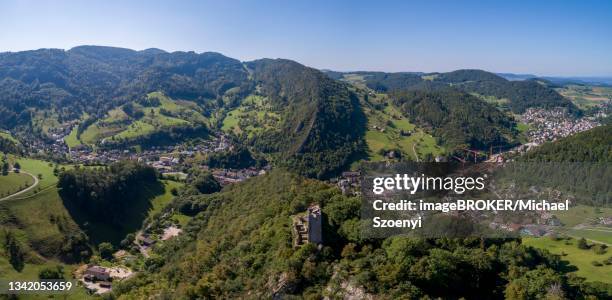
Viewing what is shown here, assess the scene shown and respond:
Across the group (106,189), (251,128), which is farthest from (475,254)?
(251,128)

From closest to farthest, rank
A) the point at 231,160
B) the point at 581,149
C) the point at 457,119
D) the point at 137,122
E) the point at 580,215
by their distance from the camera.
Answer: the point at 580,215
the point at 581,149
the point at 231,160
the point at 457,119
the point at 137,122

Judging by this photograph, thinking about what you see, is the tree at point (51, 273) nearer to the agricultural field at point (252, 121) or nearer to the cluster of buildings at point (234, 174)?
the cluster of buildings at point (234, 174)

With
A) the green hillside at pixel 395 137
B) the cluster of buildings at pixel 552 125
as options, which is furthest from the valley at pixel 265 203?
the cluster of buildings at pixel 552 125

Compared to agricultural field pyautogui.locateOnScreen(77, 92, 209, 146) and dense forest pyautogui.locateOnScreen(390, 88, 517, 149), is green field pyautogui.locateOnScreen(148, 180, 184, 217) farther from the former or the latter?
dense forest pyautogui.locateOnScreen(390, 88, 517, 149)

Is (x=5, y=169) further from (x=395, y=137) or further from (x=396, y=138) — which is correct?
(x=395, y=137)

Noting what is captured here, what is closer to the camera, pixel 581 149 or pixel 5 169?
pixel 5 169

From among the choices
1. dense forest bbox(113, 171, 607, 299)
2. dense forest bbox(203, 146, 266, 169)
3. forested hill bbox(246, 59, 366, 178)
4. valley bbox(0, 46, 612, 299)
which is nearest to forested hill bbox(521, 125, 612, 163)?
valley bbox(0, 46, 612, 299)

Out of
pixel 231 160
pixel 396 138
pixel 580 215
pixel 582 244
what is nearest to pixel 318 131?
pixel 396 138
